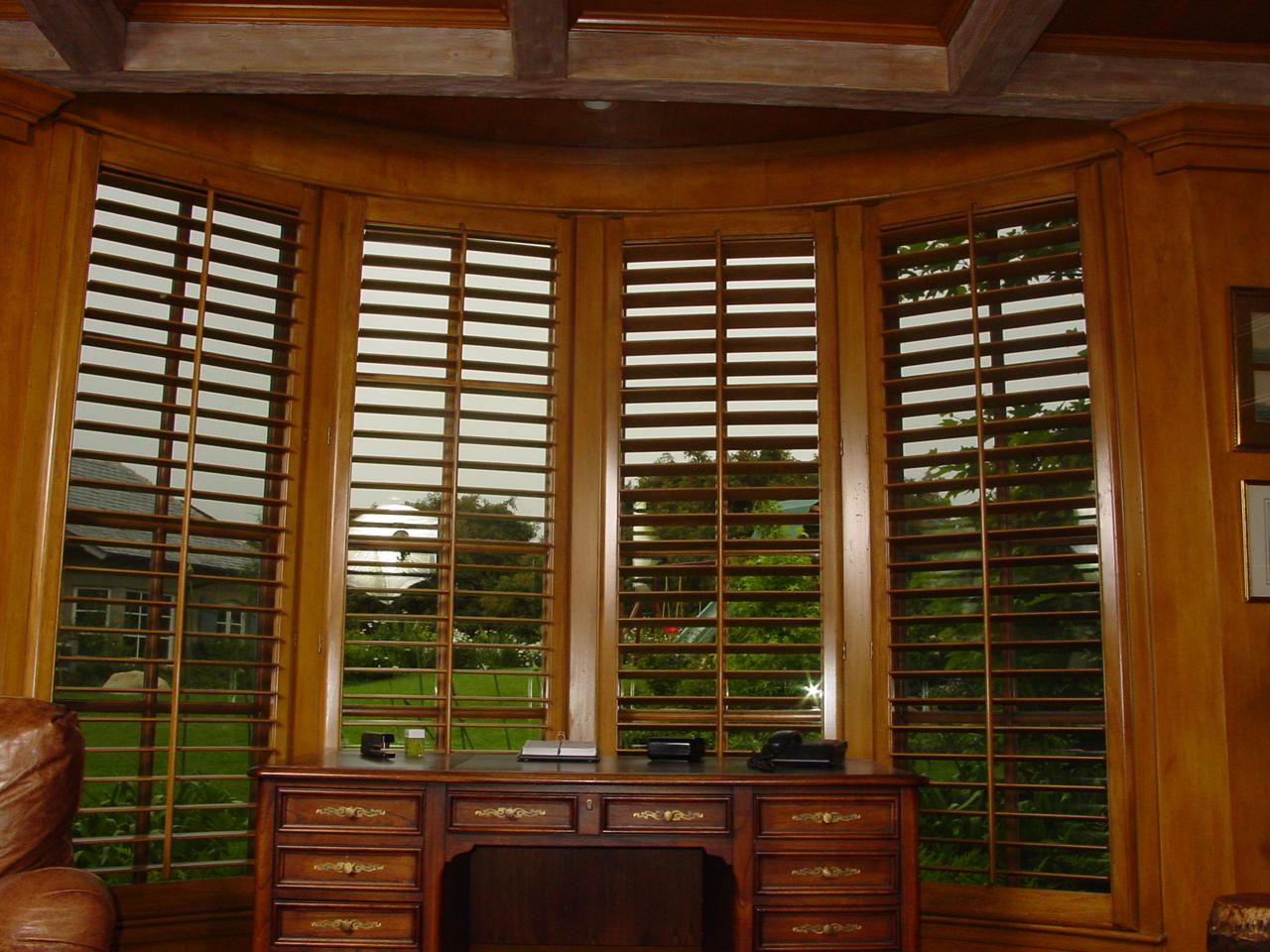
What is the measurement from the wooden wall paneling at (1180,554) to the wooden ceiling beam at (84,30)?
2.98m

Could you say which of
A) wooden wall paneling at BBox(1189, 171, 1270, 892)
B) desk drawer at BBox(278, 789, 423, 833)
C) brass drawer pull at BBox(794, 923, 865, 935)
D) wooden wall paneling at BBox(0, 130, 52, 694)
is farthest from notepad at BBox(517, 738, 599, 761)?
wooden wall paneling at BBox(1189, 171, 1270, 892)

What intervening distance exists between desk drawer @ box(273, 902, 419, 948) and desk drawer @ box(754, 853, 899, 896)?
3.02 ft

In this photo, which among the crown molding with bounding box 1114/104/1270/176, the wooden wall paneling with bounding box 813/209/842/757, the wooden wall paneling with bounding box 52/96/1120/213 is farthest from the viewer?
the wooden wall paneling with bounding box 813/209/842/757

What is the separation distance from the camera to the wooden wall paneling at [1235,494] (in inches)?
132

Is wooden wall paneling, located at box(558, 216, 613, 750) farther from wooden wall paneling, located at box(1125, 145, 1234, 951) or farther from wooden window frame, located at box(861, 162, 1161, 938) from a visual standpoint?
wooden wall paneling, located at box(1125, 145, 1234, 951)

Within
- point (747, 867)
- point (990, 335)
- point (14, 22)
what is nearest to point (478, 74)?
point (14, 22)

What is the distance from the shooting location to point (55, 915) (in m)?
2.36

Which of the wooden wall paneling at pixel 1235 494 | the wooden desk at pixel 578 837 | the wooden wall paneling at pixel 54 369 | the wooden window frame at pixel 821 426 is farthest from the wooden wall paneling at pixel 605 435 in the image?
the wooden wall paneling at pixel 1235 494

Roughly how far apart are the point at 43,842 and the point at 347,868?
77 centimetres

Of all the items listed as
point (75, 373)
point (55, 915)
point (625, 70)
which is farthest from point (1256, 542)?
point (75, 373)

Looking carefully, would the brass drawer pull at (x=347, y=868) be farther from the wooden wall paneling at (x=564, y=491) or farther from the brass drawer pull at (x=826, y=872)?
the brass drawer pull at (x=826, y=872)

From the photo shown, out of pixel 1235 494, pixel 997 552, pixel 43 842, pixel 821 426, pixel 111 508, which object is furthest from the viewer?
pixel 821 426

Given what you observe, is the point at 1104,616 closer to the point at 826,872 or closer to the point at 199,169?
the point at 826,872

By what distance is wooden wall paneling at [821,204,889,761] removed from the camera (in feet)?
13.0
